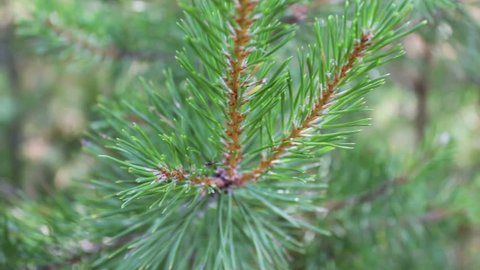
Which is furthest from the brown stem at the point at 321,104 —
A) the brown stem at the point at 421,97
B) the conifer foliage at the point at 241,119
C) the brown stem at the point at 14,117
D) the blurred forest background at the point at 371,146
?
the brown stem at the point at 14,117

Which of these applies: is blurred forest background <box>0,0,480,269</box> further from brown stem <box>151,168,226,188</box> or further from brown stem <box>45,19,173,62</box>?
brown stem <box>151,168,226,188</box>

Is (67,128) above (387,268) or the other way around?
above

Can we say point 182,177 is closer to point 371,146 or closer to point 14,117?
point 371,146

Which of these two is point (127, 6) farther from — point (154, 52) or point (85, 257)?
point (85, 257)

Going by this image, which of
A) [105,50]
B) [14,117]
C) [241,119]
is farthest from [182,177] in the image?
[14,117]

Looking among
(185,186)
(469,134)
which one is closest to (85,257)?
(185,186)

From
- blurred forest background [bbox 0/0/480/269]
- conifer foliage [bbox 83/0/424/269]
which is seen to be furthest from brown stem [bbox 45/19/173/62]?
conifer foliage [bbox 83/0/424/269]
